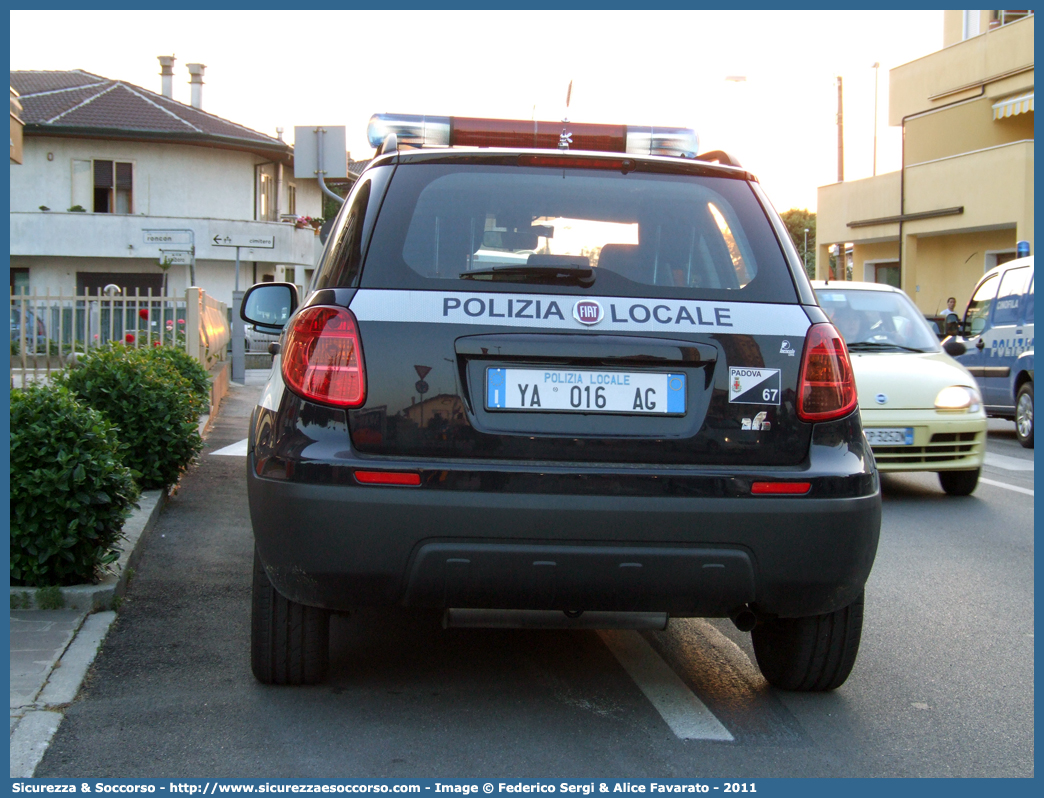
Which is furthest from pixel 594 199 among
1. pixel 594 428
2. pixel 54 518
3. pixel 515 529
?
pixel 54 518

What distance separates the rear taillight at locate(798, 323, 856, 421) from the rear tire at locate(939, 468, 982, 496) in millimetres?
5737

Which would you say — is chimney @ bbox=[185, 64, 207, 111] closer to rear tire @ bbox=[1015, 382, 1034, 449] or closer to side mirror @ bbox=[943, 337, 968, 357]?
rear tire @ bbox=[1015, 382, 1034, 449]

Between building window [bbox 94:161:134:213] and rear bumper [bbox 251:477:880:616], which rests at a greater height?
building window [bbox 94:161:134:213]

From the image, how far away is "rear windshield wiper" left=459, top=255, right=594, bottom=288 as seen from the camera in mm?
3375

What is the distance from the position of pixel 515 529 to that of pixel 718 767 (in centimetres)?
90

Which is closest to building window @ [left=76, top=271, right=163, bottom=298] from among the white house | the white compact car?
the white house

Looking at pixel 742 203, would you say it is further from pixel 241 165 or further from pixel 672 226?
pixel 241 165

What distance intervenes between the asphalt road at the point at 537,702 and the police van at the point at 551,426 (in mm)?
372

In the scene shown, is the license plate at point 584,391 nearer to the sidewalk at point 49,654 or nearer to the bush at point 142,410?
the sidewalk at point 49,654

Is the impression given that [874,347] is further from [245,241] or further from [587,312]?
[245,241]

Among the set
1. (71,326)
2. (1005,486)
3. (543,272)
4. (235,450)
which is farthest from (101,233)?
(543,272)

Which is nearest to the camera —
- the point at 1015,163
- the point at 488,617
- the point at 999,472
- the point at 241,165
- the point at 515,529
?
the point at 515,529

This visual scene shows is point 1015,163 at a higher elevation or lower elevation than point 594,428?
higher

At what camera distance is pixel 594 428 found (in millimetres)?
3242
